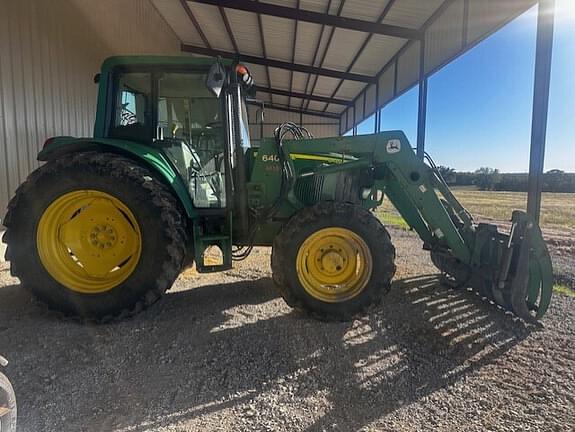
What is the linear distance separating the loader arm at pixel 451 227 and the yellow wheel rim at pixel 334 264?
716 mm

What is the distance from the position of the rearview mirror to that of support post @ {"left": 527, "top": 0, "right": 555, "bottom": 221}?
4243mm

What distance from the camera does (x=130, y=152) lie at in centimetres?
324

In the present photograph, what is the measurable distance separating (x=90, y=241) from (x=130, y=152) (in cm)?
85

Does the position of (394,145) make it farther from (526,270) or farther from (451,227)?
(526,270)

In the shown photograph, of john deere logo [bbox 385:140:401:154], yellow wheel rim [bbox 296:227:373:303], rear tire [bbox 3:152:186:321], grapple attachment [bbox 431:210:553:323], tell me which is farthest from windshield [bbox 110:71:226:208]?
grapple attachment [bbox 431:210:553:323]

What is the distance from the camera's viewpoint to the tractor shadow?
6.90ft

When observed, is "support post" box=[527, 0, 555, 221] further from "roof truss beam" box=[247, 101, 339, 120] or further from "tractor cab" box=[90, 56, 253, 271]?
"roof truss beam" box=[247, 101, 339, 120]

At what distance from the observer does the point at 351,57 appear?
36.3 ft

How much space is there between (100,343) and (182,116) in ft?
6.89

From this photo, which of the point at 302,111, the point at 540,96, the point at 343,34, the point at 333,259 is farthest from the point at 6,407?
the point at 302,111

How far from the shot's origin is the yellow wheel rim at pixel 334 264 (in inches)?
131

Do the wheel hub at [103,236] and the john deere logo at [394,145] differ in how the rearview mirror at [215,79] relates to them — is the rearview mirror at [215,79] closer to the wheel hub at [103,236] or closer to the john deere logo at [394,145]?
the wheel hub at [103,236]

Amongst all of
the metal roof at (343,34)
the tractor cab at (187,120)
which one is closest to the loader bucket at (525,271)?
the tractor cab at (187,120)

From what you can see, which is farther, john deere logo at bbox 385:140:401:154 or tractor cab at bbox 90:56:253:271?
john deere logo at bbox 385:140:401:154
